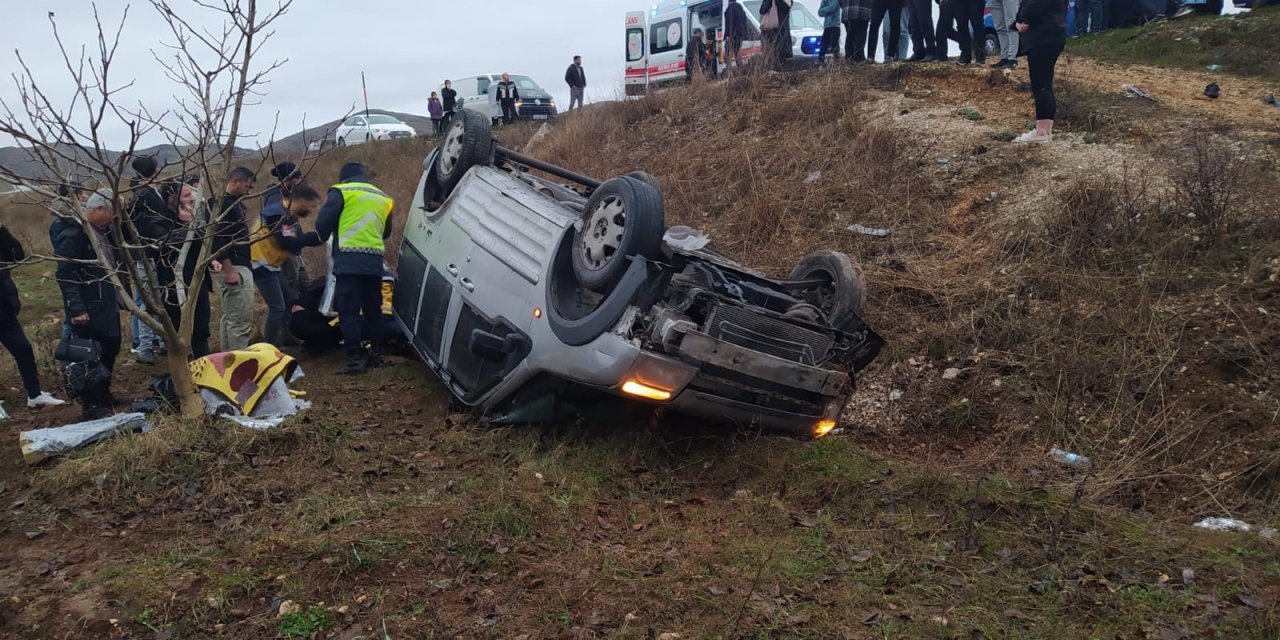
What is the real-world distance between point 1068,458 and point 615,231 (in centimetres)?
265

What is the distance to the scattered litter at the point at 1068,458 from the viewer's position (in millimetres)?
4387

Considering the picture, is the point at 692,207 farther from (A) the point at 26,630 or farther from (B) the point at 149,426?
(A) the point at 26,630

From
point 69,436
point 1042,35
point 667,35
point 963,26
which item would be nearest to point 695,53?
point 667,35

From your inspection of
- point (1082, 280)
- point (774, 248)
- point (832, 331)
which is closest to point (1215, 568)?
point (832, 331)

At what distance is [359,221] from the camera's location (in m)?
6.05

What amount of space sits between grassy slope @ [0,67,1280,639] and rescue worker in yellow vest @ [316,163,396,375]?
2.03ft

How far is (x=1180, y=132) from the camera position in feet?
24.3

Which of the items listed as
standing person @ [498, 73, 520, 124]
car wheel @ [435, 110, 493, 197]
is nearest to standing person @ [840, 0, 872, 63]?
car wheel @ [435, 110, 493, 197]

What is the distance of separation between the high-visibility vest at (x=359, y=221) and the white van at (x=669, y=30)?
8.56m

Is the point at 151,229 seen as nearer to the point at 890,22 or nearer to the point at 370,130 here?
the point at 890,22

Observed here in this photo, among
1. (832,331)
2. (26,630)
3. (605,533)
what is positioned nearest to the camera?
(26,630)

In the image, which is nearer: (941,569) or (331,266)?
(941,569)

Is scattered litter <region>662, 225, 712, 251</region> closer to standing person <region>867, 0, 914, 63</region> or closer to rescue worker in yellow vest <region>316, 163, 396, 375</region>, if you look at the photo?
rescue worker in yellow vest <region>316, 163, 396, 375</region>

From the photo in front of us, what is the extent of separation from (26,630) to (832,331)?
3.45 metres
